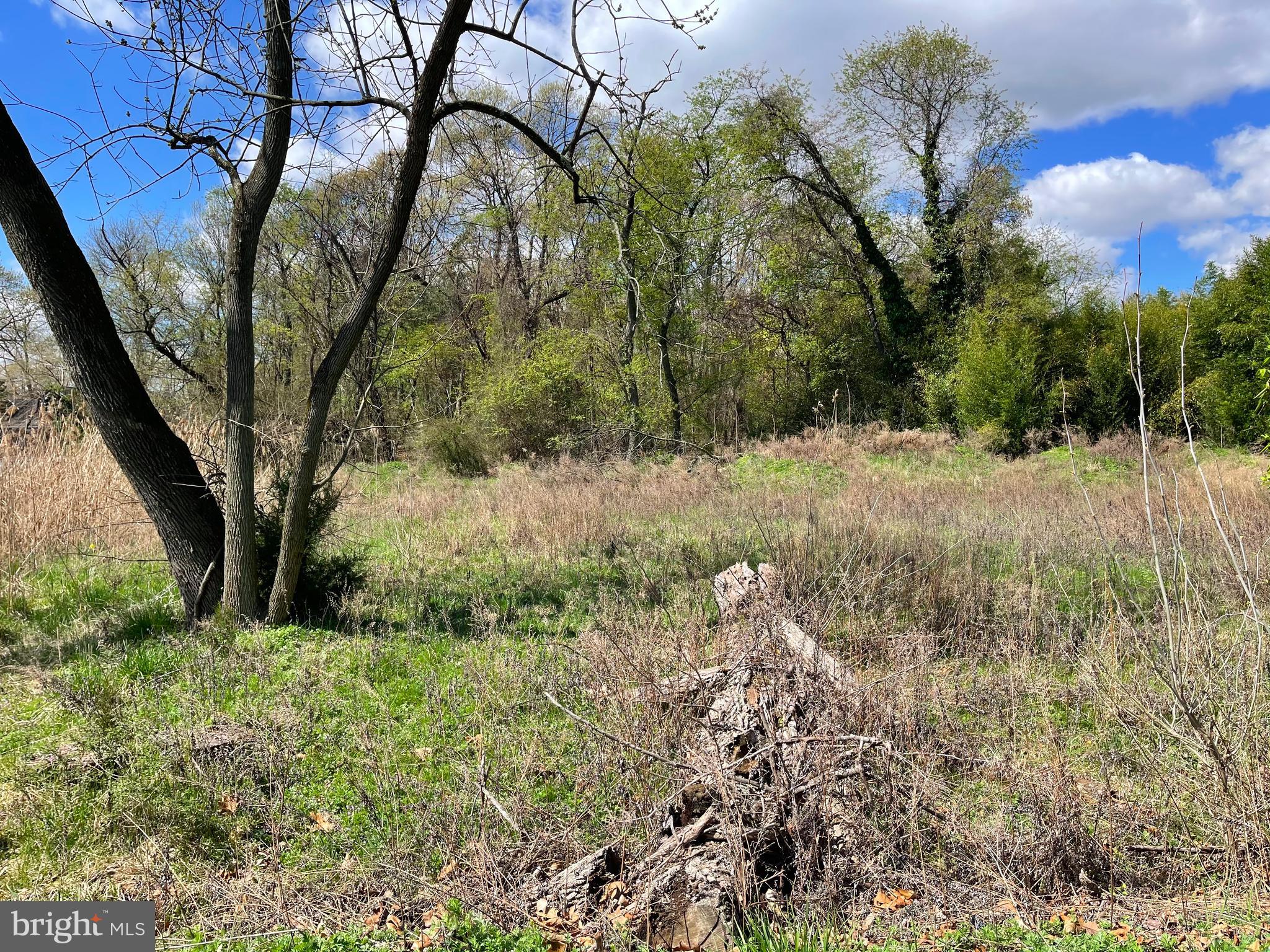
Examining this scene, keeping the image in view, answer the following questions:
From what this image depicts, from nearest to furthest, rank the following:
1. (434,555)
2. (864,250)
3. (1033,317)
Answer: (434,555) < (1033,317) < (864,250)

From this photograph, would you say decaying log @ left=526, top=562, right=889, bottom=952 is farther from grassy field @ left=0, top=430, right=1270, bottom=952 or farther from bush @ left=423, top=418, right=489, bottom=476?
bush @ left=423, top=418, right=489, bottom=476

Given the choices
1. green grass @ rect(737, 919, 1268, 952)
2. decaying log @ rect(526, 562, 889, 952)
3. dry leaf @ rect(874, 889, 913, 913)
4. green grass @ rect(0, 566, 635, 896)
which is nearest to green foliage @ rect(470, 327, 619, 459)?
green grass @ rect(0, 566, 635, 896)

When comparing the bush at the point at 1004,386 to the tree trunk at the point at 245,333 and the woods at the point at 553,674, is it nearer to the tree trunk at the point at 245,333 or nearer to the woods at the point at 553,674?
the woods at the point at 553,674

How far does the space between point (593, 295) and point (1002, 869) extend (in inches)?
746

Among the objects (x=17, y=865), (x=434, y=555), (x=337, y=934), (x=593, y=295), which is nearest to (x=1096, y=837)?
(x=337, y=934)

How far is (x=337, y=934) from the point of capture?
103 inches

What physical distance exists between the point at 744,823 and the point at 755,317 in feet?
75.0

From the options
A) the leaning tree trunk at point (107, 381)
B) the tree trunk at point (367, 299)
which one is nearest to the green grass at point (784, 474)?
the tree trunk at point (367, 299)

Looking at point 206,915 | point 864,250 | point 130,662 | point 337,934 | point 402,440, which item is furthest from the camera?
point 864,250

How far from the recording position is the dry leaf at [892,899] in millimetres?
2850

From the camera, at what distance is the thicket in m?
18.3

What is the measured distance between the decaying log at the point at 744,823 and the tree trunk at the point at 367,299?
10.4 ft

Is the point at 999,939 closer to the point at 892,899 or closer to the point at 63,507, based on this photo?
the point at 892,899

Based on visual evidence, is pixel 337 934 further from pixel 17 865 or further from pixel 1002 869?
pixel 1002 869
